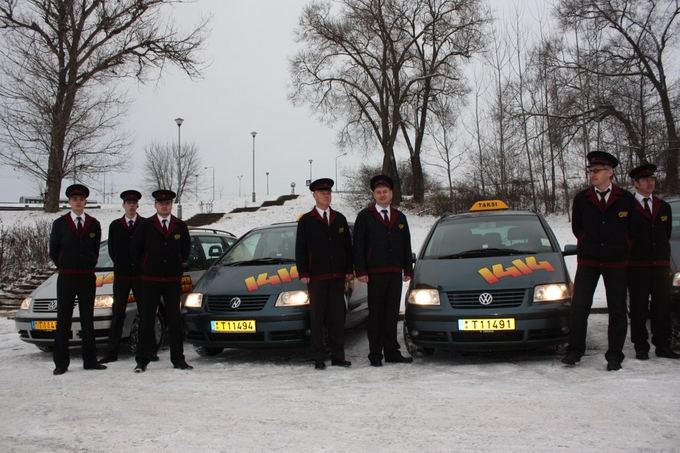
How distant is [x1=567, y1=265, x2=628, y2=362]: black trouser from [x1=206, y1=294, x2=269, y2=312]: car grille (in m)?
3.13

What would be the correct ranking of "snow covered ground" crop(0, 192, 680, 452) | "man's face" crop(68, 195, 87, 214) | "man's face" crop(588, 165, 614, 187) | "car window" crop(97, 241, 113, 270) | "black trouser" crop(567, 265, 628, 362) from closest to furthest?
"snow covered ground" crop(0, 192, 680, 452) < "black trouser" crop(567, 265, 628, 362) < "man's face" crop(588, 165, 614, 187) < "man's face" crop(68, 195, 87, 214) < "car window" crop(97, 241, 113, 270)

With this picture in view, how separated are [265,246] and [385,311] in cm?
201

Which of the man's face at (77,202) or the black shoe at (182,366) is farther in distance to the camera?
the man's face at (77,202)

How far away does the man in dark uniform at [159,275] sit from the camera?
6195 mm

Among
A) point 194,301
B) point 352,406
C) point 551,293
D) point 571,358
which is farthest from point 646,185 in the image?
point 194,301

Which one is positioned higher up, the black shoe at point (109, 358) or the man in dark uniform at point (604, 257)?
the man in dark uniform at point (604, 257)

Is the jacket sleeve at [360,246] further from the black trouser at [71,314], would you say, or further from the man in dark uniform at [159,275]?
the black trouser at [71,314]

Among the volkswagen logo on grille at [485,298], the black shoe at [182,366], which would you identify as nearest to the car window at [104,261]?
the black shoe at [182,366]

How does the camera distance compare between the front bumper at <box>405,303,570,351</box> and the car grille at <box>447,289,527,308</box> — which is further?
the car grille at <box>447,289,527,308</box>

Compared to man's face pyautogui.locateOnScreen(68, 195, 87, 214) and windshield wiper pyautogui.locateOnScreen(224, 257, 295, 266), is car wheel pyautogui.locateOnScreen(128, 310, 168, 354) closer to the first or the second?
windshield wiper pyautogui.locateOnScreen(224, 257, 295, 266)

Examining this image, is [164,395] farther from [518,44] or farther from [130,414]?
[518,44]

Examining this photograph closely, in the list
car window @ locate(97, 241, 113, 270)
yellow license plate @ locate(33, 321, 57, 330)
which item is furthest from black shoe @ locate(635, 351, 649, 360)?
car window @ locate(97, 241, 113, 270)

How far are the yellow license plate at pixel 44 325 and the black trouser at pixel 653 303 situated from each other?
20.9 feet

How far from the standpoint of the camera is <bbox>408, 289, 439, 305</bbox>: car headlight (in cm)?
579
